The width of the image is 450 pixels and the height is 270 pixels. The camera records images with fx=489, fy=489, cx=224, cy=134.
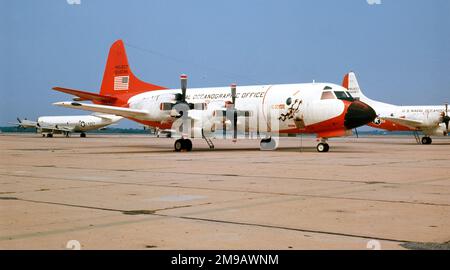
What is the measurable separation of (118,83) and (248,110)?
10.9 meters

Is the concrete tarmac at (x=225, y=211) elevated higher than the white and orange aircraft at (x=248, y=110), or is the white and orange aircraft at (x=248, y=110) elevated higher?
the white and orange aircraft at (x=248, y=110)

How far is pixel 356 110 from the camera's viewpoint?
2411 cm

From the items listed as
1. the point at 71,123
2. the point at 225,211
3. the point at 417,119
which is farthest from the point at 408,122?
the point at 71,123

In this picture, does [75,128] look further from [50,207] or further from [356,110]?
[50,207]

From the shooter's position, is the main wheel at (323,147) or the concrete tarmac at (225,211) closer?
the concrete tarmac at (225,211)

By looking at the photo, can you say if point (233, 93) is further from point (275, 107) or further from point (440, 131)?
point (440, 131)

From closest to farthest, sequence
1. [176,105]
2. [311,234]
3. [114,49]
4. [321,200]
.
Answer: [311,234], [321,200], [176,105], [114,49]

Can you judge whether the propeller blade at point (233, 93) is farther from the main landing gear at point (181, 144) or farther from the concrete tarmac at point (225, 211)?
the concrete tarmac at point (225, 211)

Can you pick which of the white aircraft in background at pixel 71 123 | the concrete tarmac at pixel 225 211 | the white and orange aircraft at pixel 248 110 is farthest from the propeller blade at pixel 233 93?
the white aircraft in background at pixel 71 123

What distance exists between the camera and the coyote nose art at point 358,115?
945 inches

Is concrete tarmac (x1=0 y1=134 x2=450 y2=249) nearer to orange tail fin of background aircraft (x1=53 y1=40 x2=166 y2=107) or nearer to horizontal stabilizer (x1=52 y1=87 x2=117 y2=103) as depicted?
horizontal stabilizer (x1=52 y1=87 x2=117 y2=103)

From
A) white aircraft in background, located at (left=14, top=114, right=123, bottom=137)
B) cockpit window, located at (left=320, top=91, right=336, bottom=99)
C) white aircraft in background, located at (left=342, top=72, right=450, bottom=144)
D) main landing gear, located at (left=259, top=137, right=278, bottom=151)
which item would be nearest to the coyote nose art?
cockpit window, located at (left=320, top=91, right=336, bottom=99)
